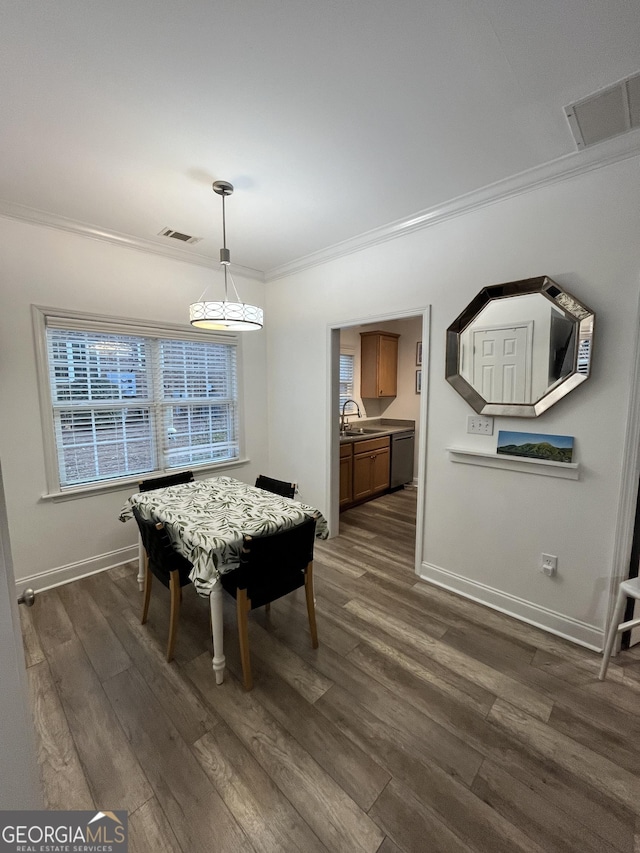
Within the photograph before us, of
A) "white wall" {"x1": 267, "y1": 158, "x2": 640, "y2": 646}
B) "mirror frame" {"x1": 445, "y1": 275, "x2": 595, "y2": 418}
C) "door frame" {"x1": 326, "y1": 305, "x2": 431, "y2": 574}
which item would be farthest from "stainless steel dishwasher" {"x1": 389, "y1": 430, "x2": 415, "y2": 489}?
"mirror frame" {"x1": 445, "y1": 275, "x2": 595, "y2": 418}

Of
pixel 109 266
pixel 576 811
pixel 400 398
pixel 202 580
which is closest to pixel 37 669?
pixel 202 580

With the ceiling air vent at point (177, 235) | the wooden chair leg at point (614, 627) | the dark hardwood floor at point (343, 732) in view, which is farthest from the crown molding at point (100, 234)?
the wooden chair leg at point (614, 627)

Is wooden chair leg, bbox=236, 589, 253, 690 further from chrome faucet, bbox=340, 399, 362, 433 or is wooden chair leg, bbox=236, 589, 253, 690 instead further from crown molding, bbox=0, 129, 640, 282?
chrome faucet, bbox=340, 399, 362, 433

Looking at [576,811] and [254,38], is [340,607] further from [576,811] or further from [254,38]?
[254,38]

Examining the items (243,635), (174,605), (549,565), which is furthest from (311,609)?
(549,565)

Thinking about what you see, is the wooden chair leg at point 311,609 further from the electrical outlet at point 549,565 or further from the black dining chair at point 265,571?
the electrical outlet at point 549,565

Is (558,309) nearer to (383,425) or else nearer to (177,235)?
(177,235)

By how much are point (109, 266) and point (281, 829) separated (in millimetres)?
3598

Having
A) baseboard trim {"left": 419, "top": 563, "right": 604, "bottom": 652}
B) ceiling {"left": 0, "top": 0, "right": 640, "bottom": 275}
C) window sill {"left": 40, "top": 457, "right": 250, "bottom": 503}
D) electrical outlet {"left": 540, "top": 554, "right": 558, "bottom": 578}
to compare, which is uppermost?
ceiling {"left": 0, "top": 0, "right": 640, "bottom": 275}

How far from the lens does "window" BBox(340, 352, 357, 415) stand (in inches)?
215

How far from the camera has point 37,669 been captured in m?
1.93

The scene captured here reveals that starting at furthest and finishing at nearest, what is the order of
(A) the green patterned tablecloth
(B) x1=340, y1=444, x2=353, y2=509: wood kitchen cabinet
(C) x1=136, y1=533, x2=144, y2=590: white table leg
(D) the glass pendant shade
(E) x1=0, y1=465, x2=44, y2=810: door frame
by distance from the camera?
(B) x1=340, y1=444, x2=353, y2=509: wood kitchen cabinet < (C) x1=136, y1=533, x2=144, y2=590: white table leg < (D) the glass pendant shade < (A) the green patterned tablecloth < (E) x1=0, y1=465, x2=44, y2=810: door frame

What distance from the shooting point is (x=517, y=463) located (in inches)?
91.0

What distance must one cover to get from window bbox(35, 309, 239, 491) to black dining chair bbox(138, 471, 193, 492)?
489 mm
